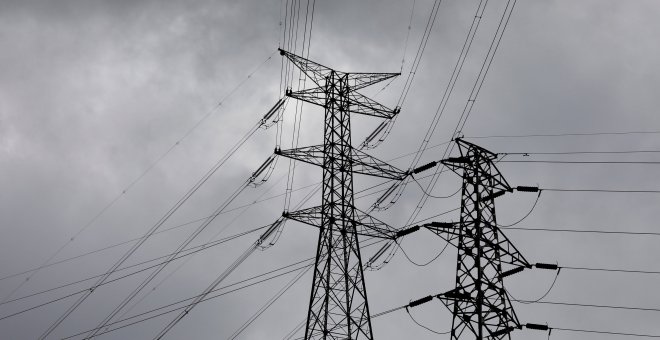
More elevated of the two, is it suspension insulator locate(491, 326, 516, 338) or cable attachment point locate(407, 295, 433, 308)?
cable attachment point locate(407, 295, 433, 308)

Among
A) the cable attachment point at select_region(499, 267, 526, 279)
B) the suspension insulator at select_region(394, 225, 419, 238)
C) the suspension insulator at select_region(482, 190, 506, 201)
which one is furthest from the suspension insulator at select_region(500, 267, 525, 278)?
the suspension insulator at select_region(394, 225, 419, 238)

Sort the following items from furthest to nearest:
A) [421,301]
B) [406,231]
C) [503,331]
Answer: [406,231]
[421,301]
[503,331]

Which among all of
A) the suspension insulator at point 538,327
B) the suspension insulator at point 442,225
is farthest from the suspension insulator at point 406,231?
the suspension insulator at point 538,327

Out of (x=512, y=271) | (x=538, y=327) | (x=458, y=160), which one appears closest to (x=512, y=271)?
(x=512, y=271)

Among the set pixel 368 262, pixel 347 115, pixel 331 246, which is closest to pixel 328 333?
pixel 331 246

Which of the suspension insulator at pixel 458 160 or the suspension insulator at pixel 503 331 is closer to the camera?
the suspension insulator at pixel 503 331

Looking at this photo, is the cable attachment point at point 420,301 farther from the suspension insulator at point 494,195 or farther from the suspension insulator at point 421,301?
the suspension insulator at point 494,195

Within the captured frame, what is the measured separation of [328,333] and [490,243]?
299 inches

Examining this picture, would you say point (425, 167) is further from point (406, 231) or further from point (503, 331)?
point (503, 331)

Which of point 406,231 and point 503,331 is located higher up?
point 406,231

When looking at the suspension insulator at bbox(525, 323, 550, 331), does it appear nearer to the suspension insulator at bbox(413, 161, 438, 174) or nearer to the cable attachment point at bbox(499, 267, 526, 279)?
the cable attachment point at bbox(499, 267, 526, 279)

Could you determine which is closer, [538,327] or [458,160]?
[538,327]

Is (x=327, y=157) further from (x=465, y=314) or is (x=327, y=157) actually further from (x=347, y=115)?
(x=465, y=314)

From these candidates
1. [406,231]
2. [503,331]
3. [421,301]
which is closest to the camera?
[503,331]
